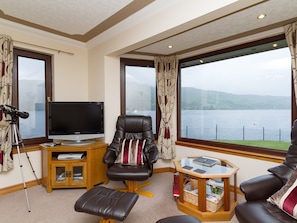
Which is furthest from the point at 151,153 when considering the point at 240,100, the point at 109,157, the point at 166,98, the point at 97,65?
the point at 97,65

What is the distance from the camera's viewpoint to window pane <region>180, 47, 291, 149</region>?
8.79 ft

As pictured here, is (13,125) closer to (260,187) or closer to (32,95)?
(32,95)

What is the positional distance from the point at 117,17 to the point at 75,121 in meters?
1.71

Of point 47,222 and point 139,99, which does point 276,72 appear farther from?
point 47,222

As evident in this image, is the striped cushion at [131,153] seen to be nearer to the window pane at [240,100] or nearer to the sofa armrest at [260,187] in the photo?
the window pane at [240,100]

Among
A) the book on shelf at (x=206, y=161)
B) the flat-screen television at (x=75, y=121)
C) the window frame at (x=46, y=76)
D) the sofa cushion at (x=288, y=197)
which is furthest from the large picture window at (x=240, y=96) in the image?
the window frame at (x=46, y=76)

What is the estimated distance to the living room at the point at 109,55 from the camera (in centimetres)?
224

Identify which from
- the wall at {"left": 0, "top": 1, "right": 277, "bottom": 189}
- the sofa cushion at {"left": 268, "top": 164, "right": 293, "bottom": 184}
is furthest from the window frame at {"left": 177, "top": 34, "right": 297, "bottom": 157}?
the sofa cushion at {"left": 268, "top": 164, "right": 293, "bottom": 184}

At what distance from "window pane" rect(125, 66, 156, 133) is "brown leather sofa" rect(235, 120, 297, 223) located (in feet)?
7.78

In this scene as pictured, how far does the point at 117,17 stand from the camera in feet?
8.36

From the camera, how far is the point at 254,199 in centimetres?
168

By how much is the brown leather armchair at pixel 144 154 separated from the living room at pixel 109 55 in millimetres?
281

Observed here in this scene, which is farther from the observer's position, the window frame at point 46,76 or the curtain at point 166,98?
the curtain at point 166,98

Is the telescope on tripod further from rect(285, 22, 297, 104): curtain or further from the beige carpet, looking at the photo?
rect(285, 22, 297, 104): curtain
